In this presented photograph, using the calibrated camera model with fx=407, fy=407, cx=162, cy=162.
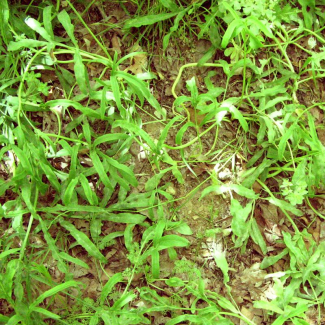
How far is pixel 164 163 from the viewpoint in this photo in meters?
2.40

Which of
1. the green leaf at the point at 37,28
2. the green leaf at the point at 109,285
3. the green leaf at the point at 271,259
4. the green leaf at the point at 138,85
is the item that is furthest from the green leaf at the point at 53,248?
the green leaf at the point at 271,259

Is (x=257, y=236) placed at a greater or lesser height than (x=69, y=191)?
lesser

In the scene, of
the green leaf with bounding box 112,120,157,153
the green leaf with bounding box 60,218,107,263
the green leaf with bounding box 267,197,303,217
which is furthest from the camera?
the green leaf with bounding box 267,197,303,217

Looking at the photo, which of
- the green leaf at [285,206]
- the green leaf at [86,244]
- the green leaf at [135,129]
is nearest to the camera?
the green leaf at [135,129]

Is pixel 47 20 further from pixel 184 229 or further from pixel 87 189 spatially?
pixel 184 229

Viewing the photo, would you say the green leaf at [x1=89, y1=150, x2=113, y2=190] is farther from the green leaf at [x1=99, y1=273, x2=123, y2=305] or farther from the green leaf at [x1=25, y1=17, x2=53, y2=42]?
the green leaf at [x1=25, y1=17, x2=53, y2=42]

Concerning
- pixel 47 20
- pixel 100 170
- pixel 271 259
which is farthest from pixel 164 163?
pixel 47 20

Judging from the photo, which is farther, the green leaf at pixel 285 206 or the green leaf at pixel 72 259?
Result: the green leaf at pixel 285 206

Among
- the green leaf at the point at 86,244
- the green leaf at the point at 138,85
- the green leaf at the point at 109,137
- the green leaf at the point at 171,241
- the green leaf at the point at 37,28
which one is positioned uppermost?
the green leaf at the point at 37,28

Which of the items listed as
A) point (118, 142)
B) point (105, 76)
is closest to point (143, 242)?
point (118, 142)

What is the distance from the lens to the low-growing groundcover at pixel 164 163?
2203mm

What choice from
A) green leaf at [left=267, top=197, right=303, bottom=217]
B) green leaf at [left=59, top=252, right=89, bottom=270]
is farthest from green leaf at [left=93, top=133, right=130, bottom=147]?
green leaf at [left=267, top=197, right=303, bottom=217]

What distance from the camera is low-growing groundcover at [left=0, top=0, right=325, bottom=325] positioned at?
7.23ft

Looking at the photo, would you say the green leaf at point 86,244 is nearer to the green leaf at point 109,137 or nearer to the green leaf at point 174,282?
the green leaf at point 174,282
